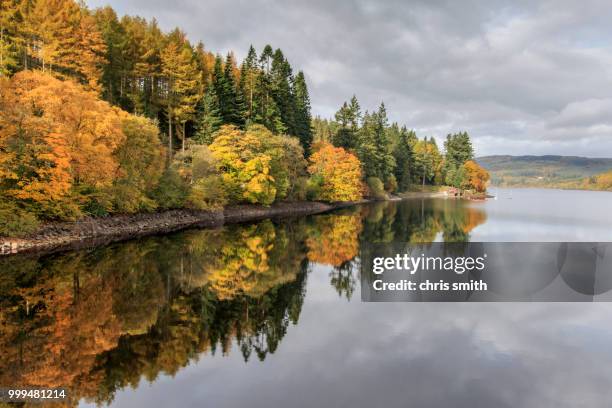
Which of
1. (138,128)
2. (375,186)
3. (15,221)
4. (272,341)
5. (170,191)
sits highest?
(138,128)

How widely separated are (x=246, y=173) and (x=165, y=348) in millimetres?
37752

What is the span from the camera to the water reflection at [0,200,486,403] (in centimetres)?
1017

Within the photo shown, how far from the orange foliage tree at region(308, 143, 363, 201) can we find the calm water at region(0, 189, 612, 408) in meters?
45.3

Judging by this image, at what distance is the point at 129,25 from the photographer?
62.9 metres

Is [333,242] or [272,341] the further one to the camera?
[333,242]

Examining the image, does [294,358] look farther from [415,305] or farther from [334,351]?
[415,305]

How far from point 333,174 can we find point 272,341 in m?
57.3

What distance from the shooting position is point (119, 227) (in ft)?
106

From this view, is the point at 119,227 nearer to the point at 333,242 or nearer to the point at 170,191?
the point at 170,191

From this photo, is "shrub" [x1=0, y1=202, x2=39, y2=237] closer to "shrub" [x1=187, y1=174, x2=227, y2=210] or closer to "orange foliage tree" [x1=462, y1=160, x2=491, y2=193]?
"shrub" [x1=187, y1=174, x2=227, y2=210]

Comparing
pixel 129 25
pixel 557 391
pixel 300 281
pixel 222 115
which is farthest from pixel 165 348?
pixel 129 25

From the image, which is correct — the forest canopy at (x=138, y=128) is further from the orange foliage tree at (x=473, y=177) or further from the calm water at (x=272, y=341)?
the orange foliage tree at (x=473, y=177)

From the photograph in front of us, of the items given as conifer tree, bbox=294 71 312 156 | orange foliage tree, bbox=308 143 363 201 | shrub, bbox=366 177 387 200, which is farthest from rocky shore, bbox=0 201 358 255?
shrub, bbox=366 177 387 200

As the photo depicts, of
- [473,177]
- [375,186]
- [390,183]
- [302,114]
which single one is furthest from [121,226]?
[473,177]
